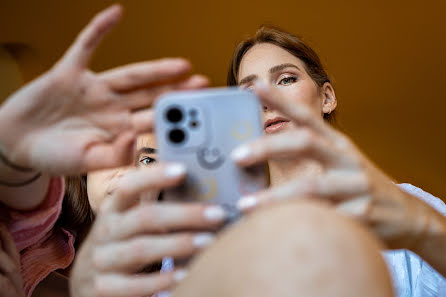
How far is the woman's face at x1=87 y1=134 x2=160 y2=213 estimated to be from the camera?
1.04m

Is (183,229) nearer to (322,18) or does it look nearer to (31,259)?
(31,259)

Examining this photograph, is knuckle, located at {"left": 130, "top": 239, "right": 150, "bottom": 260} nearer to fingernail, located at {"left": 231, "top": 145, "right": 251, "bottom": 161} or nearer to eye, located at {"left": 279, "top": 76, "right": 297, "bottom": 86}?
fingernail, located at {"left": 231, "top": 145, "right": 251, "bottom": 161}

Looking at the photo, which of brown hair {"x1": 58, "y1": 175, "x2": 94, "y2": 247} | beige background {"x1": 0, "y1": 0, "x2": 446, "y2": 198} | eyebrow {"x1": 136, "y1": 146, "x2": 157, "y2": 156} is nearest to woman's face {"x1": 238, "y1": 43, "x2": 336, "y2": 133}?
eyebrow {"x1": 136, "y1": 146, "x2": 157, "y2": 156}

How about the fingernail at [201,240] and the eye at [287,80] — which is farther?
the eye at [287,80]

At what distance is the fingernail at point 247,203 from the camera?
436mm

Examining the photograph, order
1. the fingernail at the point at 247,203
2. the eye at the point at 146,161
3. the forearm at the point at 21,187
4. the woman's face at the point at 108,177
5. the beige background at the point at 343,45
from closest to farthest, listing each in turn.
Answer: the fingernail at the point at 247,203, the forearm at the point at 21,187, the woman's face at the point at 108,177, the eye at the point at 146,161, the beige background at the point at 343,45

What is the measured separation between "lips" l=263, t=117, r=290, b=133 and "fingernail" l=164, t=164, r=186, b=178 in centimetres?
63

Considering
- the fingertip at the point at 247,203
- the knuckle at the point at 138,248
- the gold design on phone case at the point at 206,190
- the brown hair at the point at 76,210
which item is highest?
the brown hair at the point at 76,210

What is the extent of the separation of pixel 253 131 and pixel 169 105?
9 centimetres

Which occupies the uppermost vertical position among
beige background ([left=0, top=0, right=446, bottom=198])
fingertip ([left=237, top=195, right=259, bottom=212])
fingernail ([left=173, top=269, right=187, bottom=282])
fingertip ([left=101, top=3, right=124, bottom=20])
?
beige background ([left=0, top=0, right=446, bottom=198])

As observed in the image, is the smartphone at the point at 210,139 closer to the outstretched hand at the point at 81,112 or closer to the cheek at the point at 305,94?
the outstretched hand at the point at 81,112

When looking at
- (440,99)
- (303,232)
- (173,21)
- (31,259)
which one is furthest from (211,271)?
(440,99)

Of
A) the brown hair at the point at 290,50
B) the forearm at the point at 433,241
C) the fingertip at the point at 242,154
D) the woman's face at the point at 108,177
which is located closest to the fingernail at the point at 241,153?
the fingertip at the point at 242,154

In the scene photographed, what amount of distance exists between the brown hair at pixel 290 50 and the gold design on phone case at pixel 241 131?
74 centimetres
